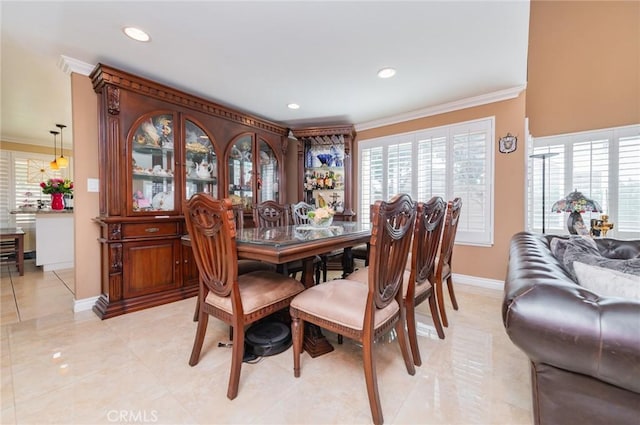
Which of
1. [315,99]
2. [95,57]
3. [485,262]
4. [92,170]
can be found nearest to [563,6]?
[315,99]

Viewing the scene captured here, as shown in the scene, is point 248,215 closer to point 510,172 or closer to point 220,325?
point 220,325

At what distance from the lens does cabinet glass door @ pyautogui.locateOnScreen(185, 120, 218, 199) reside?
3.03 m

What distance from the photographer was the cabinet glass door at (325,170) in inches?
166

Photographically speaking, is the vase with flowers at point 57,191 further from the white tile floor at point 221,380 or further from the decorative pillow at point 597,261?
the decorative pillow at point 597,261

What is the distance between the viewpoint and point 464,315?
238 centimetres

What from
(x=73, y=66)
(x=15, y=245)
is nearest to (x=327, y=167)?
(x=73, y=66)

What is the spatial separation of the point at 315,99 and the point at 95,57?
7.00ft

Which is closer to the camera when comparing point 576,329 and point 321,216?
point 576,329

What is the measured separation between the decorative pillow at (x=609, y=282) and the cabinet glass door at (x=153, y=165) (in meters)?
3.24

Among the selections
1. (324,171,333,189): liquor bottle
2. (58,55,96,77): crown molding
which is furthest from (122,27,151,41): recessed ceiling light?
(324,171,333,189): liquor bottle

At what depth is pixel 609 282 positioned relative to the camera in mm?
958

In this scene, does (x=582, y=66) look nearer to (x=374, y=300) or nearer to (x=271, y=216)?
(x=374, y=300)

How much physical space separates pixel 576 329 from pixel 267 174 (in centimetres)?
369

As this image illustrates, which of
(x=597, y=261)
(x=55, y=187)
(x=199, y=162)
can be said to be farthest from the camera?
(x=55, y=187)
